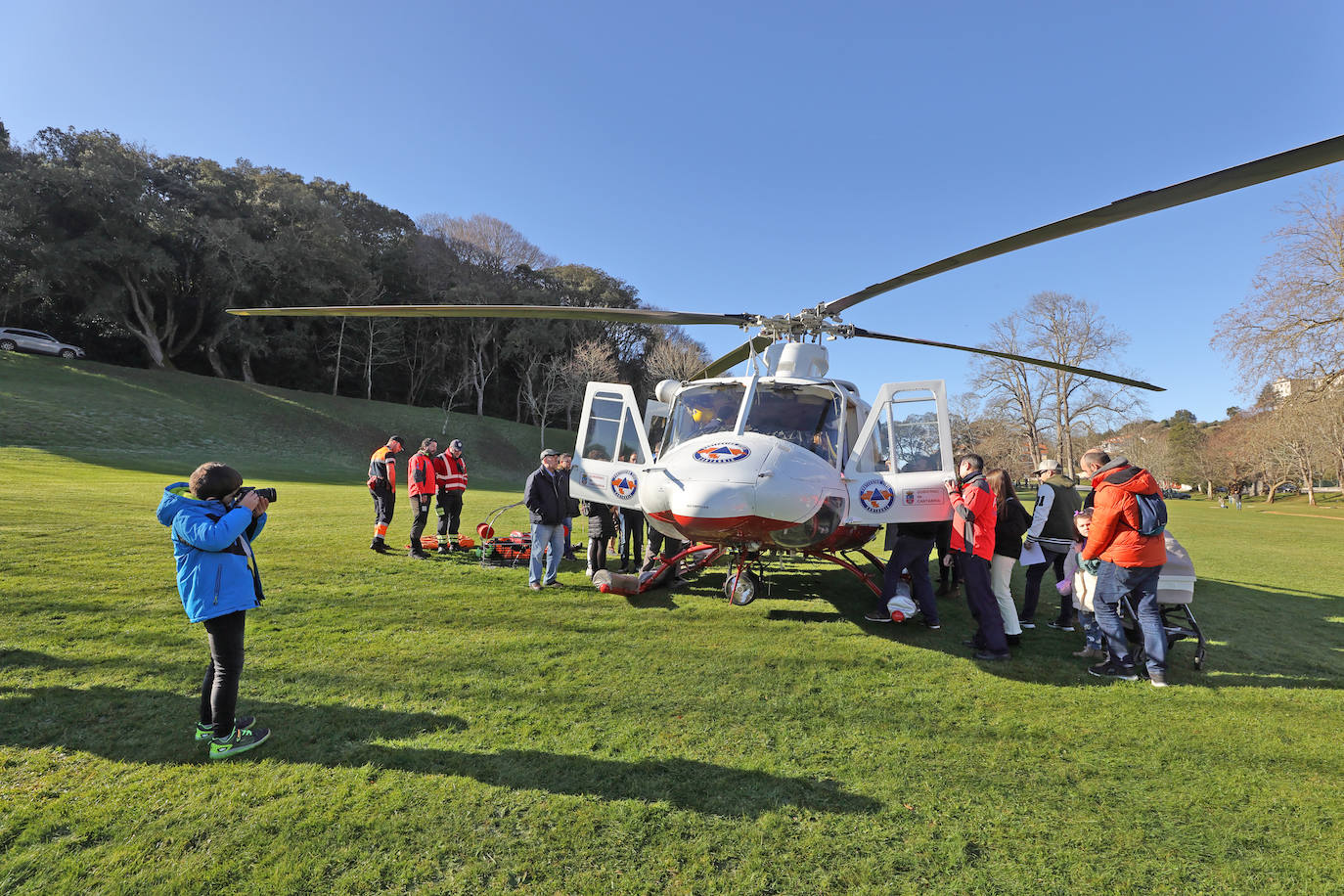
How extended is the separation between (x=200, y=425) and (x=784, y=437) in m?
29.1

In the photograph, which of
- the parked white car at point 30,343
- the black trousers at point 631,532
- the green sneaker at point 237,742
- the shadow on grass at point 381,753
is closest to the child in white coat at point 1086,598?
the shadow on grass at point 381,753

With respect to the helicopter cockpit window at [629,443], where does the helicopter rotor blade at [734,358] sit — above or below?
above

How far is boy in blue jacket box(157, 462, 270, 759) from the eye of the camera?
3201 millimetres

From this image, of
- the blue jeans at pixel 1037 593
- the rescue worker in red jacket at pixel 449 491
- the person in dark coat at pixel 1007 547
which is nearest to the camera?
the person in dark coat at pixel 1007 547

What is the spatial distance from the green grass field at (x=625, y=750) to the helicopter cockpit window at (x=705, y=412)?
2.10 meters

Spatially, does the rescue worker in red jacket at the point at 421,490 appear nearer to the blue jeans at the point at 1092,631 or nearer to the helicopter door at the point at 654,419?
the helicopter door at the point at 654,419

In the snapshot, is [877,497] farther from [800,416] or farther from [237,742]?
[237,742]

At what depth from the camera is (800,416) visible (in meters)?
6.26

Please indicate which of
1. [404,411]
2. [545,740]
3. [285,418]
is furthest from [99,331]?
[545,740]

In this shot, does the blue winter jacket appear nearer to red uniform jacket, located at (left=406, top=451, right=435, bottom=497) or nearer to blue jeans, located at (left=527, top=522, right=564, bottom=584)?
blue jeans, located at (left=527, top=522, right=564, bottom=584)

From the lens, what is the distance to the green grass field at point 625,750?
2.59m

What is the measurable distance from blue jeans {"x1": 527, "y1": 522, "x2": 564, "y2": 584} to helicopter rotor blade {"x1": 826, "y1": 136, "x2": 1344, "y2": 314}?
525 cm

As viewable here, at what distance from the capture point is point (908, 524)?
Result: 6.18 metres

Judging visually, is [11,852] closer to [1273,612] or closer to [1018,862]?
[1018,862]
